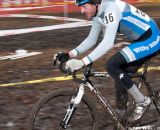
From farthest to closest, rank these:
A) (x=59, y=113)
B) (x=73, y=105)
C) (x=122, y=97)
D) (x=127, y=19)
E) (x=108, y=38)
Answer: (x=122, y=97), (x=59, y=113), (x=127, y=19), (x=73, y=105), (x=108, y=38)

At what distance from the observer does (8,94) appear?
813 centimetres

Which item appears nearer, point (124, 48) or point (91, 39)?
point (124, 48)

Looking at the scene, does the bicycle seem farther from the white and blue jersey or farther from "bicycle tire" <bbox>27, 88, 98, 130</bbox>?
the white and blue jersey

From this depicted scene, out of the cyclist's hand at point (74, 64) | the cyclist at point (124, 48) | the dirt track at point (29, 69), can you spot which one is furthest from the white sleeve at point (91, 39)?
the dirt track at point (29, 69)

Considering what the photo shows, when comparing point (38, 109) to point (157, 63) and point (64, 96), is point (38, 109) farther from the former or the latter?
point (157, 63)

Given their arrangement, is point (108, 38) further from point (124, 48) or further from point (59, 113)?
point (59, 113)

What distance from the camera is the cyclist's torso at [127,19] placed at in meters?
5.15

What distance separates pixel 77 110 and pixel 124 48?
99cm

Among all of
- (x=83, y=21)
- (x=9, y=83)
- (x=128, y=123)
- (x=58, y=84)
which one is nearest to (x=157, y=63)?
(x=58, y=84)

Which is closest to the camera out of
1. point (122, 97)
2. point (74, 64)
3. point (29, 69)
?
point (74, 64)

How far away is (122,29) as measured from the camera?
212 inches

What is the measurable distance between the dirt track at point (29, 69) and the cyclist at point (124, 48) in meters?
1.84

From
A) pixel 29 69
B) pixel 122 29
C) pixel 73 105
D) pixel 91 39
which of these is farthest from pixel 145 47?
pixel 29 69

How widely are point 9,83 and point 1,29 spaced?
8186 millimetres
